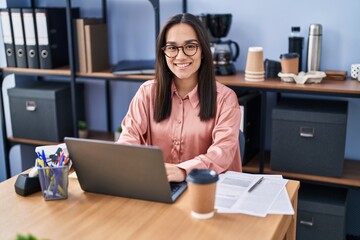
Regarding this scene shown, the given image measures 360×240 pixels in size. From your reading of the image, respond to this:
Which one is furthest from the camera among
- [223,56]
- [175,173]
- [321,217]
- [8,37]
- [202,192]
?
[8,37]

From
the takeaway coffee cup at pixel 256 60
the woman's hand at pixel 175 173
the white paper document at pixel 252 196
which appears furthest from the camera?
the takeaway coffee cup at pixel 256 60

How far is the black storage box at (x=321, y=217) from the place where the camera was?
7.63 feet

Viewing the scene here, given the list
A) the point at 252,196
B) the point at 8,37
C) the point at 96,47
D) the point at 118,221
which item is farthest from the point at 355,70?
the point at 8,37

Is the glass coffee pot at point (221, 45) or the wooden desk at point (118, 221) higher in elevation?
the glass coffee pot at point (221, 45)

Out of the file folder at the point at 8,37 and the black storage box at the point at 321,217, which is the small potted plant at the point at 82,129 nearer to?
the file folder at the point at 8,37

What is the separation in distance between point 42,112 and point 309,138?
164cm

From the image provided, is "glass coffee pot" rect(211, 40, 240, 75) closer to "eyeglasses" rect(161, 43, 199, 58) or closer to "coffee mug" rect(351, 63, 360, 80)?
"coffee mug" rect(351, 63, 360, 80)

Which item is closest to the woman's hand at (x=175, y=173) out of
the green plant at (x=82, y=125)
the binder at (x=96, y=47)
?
the binder at (x=96, y=47)

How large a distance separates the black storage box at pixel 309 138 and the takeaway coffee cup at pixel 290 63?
19 cm

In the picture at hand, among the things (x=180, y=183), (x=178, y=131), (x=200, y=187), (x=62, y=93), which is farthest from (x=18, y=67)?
(x=200, y=187)

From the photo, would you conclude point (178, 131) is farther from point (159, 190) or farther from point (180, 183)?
point (159, 190)

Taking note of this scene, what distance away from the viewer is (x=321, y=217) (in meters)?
2.35

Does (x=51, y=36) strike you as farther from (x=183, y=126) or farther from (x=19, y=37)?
(x=183, y=126)

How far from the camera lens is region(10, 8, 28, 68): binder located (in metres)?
2.85
